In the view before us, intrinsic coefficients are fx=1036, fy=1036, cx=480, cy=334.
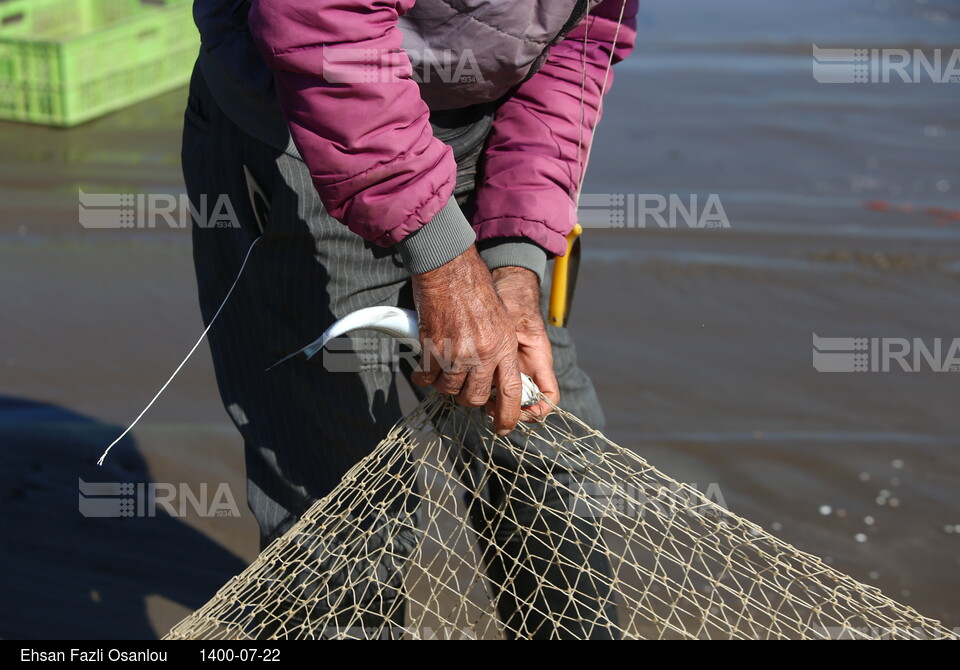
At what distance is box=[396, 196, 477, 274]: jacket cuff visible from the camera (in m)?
1.51

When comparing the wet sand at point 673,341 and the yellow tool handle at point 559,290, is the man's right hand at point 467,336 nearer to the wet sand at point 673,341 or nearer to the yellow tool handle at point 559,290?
the yellow tool handle at point 559,290

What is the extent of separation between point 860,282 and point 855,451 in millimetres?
1230

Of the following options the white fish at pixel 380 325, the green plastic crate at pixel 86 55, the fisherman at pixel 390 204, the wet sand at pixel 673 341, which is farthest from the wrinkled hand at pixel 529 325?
the green plastic crate at pixel 86 55

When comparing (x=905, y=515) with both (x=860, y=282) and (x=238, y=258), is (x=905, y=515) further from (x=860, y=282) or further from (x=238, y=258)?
(x=238, y=258)

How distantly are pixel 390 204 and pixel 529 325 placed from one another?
42 cm

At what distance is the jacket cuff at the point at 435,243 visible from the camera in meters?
1.51

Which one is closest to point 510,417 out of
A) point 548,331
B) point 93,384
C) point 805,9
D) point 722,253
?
point 548,331

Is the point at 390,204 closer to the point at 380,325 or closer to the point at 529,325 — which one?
the point at 380,325

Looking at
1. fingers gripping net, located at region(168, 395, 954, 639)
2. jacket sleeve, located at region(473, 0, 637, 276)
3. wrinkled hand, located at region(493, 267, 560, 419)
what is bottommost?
fingers gripping net, located at region(168, 395, 954, 639)

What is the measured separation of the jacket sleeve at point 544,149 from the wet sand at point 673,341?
1369mm

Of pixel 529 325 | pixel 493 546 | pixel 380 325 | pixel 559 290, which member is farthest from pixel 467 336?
pixel 493 546
